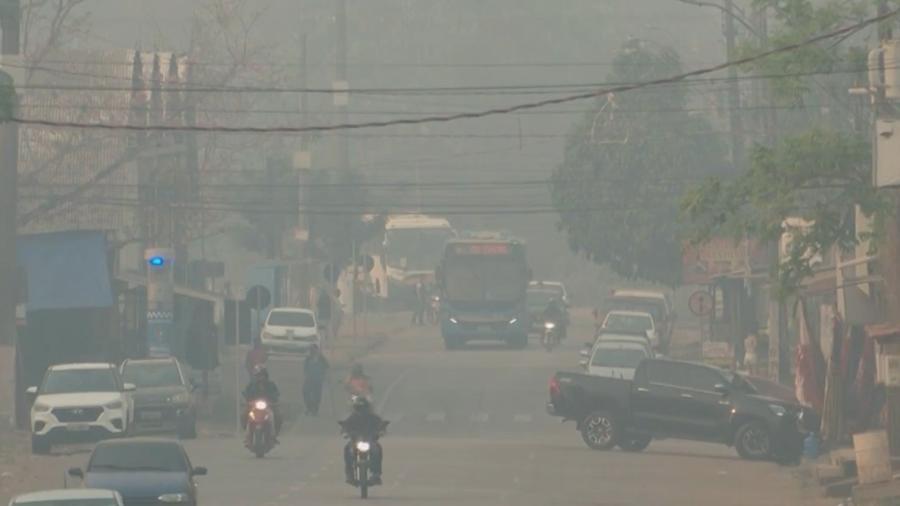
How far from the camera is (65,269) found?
164 ft

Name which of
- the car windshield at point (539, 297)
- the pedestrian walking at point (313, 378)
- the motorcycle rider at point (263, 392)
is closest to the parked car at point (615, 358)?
the pedestrian walking at point (313, 378)

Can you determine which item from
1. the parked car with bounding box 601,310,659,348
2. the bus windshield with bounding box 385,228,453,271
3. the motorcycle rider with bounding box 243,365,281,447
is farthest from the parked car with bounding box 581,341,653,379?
the bus windshield with bounding box 385,228,453,271

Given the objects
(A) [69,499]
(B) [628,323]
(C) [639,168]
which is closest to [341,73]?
(C) [639,168]

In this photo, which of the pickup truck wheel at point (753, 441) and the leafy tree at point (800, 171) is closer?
the leafy tree at point (800, 171)

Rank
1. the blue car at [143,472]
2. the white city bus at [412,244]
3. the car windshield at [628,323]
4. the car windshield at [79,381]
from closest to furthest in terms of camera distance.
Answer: the blue car at [143,472] → the car windshield at [79,381] → the car windshield at [628,323] → the white city bus at [412,244]

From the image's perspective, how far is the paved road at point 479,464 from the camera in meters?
31.0

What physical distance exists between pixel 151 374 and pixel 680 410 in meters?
11.3

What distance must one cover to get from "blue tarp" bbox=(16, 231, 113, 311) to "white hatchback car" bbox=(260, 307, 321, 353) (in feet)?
61.4

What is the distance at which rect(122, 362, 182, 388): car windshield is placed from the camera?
44.0m

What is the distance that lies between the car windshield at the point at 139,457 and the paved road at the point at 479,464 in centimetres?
255

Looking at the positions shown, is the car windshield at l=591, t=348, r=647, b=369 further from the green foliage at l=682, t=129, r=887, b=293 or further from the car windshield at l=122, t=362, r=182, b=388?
the green foliage at l=682, t=129, r=887, b=293

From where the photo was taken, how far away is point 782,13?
35.3m

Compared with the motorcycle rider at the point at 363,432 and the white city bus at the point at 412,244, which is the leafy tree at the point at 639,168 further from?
the motorcycle rider at the point at 363,432

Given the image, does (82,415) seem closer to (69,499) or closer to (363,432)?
(363,432)
